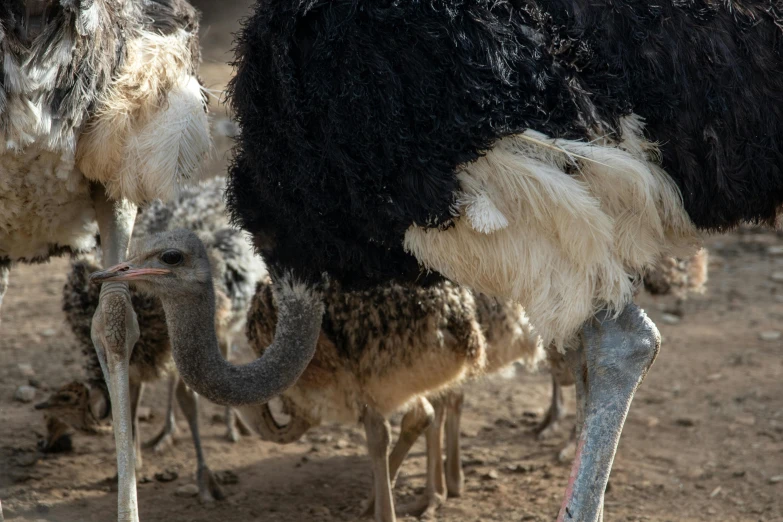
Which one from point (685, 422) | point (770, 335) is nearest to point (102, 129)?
point (685, 422)

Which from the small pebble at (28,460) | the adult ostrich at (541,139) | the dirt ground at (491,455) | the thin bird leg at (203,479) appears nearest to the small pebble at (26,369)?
the dirt ground at (491,455)

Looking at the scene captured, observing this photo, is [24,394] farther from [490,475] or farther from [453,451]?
[490,475]

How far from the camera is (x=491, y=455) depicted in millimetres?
5000

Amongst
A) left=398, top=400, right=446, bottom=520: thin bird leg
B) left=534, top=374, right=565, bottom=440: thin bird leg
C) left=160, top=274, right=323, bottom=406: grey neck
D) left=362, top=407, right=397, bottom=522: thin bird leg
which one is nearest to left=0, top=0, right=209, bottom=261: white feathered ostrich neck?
left=160, top=274, right=323, bottom=406: grey neck

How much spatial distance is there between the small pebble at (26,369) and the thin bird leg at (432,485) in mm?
2498

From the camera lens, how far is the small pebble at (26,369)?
5611 mm

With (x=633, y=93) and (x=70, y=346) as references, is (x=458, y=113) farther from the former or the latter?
(x=70, y=346)

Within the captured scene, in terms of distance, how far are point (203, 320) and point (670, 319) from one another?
13.9 ft

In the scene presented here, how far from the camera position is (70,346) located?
240 inches

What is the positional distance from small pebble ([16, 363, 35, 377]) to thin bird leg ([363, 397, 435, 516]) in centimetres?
236

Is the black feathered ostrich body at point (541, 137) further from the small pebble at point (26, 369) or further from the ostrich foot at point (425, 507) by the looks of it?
the small pebble at point (26, 369)

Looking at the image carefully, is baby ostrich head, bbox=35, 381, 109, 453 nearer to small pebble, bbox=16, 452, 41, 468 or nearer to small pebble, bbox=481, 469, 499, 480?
small pebble, bbox=16, 452, 41, 468

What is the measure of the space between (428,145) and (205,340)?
117 cm

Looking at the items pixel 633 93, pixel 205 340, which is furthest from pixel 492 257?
pixel 205 340
